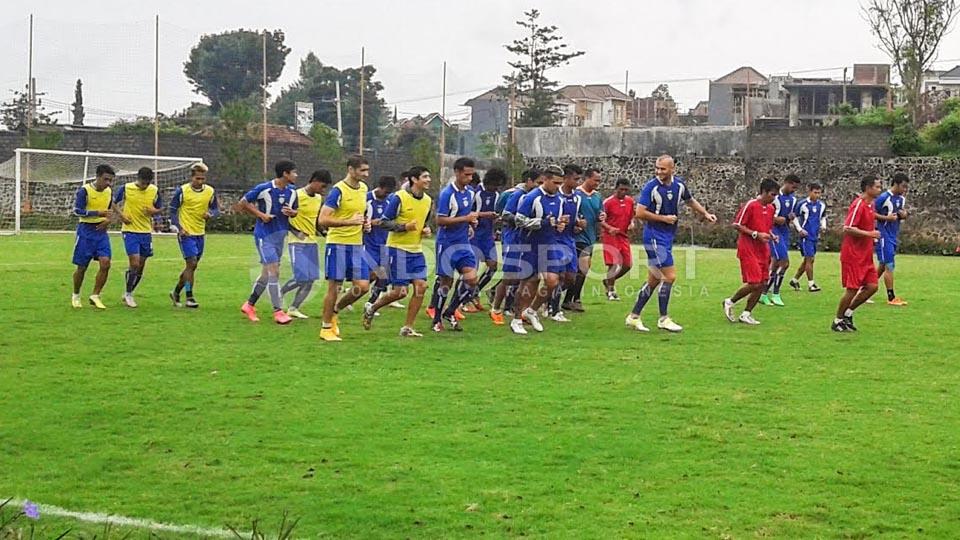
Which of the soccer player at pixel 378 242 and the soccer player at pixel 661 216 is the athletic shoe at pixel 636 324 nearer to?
the soccer player at pixel 661 216

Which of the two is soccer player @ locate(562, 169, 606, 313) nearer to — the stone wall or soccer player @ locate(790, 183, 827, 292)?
soccer player @ locate(790, 183, 827, 292)

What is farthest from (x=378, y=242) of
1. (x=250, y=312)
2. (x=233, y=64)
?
(x=233, y=64)

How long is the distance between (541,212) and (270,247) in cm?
333

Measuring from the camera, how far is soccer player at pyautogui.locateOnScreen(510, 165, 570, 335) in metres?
13.9

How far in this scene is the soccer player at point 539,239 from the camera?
13.9m

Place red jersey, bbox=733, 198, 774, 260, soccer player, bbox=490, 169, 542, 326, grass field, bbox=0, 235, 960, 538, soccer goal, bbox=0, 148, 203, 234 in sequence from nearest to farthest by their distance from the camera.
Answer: grass field, bbox=0, 235, 960, 538 → soccer player, bbox=490, 169, 542, 326 → red jersey, bbox=733, 198, 774, 260 → soccer goal, bbox=0, 148, 203, 234

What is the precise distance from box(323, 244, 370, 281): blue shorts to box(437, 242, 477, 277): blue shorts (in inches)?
36.7

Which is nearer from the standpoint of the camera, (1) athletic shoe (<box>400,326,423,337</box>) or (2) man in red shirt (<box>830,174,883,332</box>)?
(1) athletic shoe (<box>400,326,423,337</box>)

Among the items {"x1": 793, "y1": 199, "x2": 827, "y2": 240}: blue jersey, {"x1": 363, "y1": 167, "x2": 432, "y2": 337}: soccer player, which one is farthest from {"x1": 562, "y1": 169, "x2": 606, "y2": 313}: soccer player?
{"x1": 793, "y1": 199, "x2": 827, "y2": 240}: blue jersey

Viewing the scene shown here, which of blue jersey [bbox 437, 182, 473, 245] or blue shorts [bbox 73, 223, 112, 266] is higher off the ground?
blue jersey [bbox 437, 182, 473, 245]

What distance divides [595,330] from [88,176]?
995 inches

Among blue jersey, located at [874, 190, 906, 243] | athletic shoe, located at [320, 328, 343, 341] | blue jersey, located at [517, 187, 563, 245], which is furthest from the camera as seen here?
blue jersey, located at [874, 190, 906, 243]

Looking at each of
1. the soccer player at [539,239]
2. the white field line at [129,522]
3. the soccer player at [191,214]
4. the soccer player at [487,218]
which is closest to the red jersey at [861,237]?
the soccer player at [539,239]

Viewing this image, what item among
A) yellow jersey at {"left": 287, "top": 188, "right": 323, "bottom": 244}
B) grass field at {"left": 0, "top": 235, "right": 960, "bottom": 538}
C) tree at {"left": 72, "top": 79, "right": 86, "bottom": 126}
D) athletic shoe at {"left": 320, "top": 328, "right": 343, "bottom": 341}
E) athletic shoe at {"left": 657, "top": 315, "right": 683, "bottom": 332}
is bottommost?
grass field at {"left": 0, "top": 235, "right": 960, "bottom": 538}
